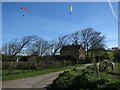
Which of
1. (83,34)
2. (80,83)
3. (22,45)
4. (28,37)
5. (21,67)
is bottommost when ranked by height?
(21,67)

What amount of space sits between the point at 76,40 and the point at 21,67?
27270 mm

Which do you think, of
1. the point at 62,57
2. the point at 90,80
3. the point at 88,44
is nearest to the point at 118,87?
the point at 90,80

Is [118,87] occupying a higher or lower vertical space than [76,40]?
lower

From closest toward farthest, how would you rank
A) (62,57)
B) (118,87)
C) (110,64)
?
(118,87) < (110,64) < (62,57)

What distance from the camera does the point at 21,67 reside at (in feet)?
68.7

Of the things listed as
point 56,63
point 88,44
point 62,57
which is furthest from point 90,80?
point 88,44

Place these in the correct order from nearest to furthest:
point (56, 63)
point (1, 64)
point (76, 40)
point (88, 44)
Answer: point (1, 64), point (56, 63), point (88, 44), point (76, 40)

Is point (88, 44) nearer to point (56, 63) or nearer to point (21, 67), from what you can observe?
point (56, 63)

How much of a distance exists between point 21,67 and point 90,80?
18.3 m

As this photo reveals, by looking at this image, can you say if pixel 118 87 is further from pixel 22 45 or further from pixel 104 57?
pixel 104 57

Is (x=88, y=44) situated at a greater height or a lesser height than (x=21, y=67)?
greater

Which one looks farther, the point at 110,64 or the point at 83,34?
the point at 83,34

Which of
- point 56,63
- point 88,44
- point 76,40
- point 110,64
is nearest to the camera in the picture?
point 110,64

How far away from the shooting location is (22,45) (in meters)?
20.5
